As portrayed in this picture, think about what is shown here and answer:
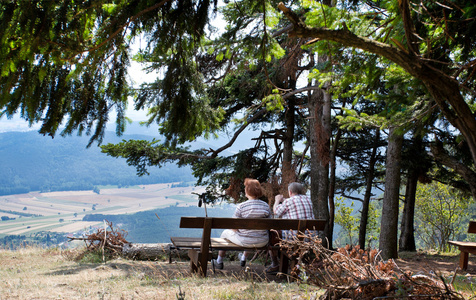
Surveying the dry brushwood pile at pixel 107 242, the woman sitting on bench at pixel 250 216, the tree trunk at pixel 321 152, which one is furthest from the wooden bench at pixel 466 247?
the dry brushwood pile at pixel 107 242

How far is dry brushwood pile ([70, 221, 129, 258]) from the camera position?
28.0ft

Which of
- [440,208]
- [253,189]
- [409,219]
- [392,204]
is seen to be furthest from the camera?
[440,208]

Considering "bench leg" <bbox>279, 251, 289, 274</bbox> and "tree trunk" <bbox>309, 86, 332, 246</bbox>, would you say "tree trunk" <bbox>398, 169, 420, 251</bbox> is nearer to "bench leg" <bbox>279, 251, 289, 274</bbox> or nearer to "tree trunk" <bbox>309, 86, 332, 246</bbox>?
"tree trunk" <bbox>309, 86, 332, 246</bbox>

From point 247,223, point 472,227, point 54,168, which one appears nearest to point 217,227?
point 247,223

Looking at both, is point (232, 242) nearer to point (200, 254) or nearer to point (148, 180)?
point (200, 254)

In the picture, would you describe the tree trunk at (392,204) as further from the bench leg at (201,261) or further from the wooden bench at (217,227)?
the bench leg at (201,261)

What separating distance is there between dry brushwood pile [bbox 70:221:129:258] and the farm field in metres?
79.1

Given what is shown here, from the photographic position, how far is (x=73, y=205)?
113 m

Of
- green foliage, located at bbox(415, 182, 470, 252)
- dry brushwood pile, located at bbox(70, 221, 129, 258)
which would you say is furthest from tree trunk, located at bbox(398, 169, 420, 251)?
dry brushwood pile, located at bbox(70, 221, 129, 258)

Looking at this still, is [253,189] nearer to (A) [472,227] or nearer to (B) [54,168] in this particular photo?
Answer: (A) [472,227]

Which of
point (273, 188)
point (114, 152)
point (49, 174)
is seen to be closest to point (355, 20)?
point (273, 188)

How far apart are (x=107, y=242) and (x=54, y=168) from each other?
12064 cm

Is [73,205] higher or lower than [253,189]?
lower

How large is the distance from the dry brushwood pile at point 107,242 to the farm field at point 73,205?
260ft
